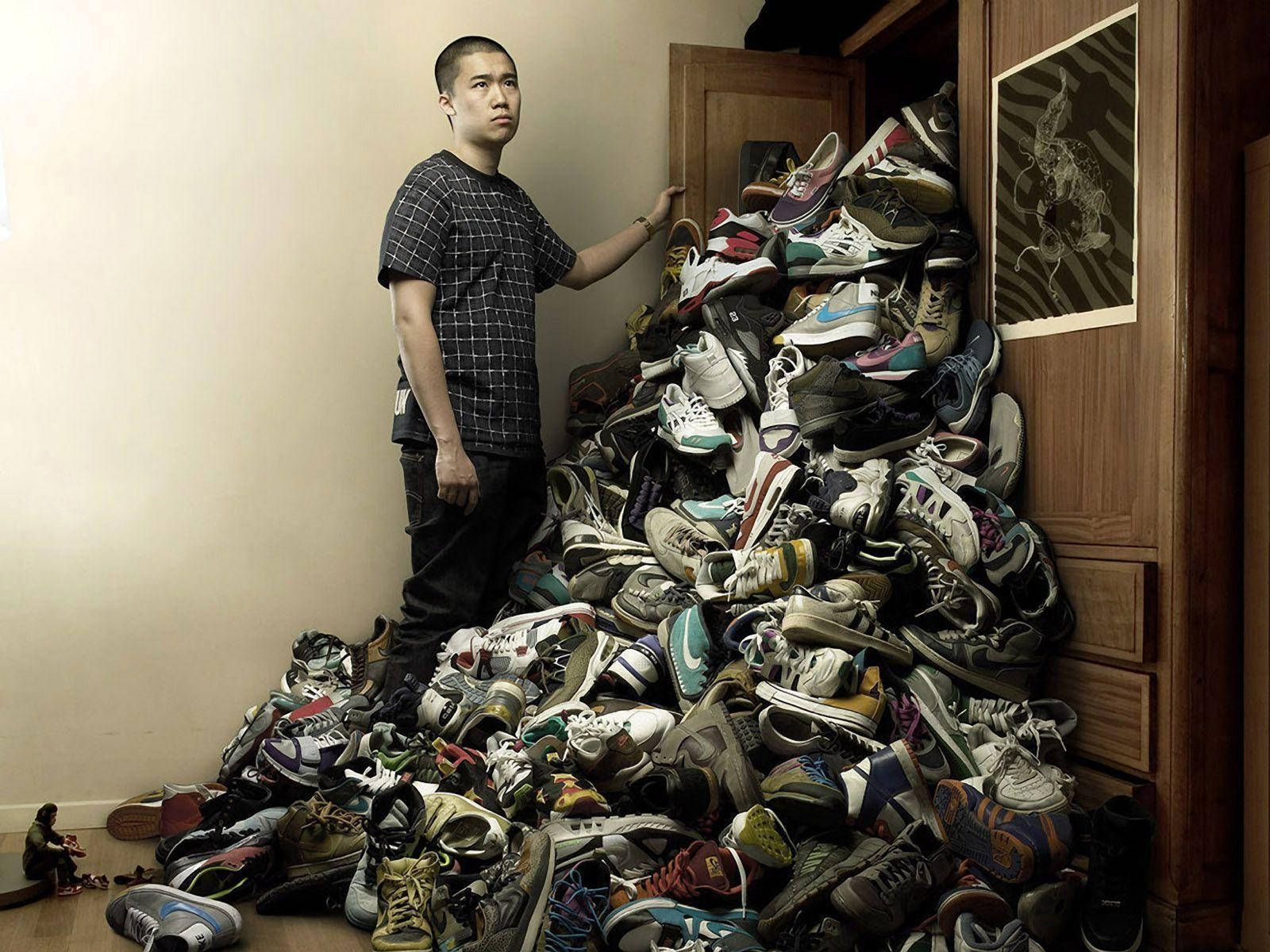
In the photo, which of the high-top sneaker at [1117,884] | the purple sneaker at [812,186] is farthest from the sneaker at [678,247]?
the high-top sneaker at [1117,884]

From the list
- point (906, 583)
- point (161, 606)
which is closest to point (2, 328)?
point (161, 606)

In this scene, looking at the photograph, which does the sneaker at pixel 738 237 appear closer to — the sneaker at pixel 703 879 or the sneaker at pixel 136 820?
the sneaker at pixel 703 879

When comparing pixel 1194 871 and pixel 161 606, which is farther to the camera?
pixel 161 606

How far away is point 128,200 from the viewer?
8.80 feet

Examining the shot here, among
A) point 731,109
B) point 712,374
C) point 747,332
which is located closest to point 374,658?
point 712,374

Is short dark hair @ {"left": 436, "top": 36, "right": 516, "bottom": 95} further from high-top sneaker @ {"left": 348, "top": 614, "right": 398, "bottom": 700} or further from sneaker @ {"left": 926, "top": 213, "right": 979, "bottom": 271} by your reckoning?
high-top sneaker @ {"left": 348, "top": 614, "right": 398, "bottom": 700}

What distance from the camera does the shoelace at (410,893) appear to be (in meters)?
1.76

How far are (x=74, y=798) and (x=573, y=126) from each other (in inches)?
85.6

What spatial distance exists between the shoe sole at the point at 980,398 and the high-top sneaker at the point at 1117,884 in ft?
2.67

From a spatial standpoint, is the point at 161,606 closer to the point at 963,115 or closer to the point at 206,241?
the point at 206,241

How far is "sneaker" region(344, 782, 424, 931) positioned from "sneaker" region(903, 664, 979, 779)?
915 mm

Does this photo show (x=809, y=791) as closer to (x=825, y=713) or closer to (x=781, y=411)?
(x=825, y=713)

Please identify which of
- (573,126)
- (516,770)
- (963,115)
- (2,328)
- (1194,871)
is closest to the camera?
(1194,871)

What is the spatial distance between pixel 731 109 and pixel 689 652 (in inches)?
65.6
